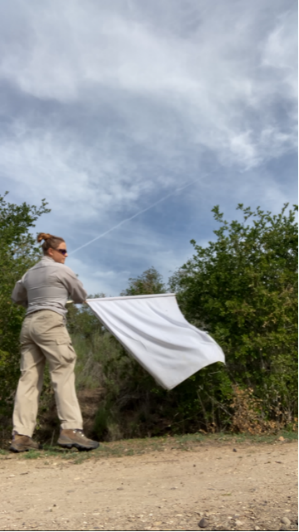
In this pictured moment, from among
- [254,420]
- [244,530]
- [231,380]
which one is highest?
[231,380]

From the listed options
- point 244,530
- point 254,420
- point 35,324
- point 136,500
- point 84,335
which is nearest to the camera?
point 244,530

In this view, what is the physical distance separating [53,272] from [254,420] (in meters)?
2.74

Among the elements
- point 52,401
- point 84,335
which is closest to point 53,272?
point 52,401

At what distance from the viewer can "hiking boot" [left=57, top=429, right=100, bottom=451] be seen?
4977 mm

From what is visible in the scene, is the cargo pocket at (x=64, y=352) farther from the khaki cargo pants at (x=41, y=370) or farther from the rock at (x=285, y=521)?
the rock at (x=285, y=521)

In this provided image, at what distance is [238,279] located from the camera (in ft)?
20.3

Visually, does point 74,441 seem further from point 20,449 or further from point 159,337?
point 159,337

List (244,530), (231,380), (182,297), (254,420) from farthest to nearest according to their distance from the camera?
(182,297)
(231,380)
(254,420)
(244,530)

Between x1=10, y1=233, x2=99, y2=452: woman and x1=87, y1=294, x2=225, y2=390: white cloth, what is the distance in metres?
0.60

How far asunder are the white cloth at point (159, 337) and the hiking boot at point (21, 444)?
142 centimetres

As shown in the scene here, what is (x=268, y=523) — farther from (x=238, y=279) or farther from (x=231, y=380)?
(x=238, y=279)

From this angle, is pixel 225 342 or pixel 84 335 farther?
pixel 84 335

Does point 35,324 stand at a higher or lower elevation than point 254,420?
higher

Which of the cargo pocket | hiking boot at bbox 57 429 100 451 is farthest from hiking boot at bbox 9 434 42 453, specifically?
the cargo pocket
